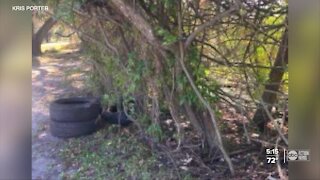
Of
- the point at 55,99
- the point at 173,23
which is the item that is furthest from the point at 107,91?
the point at 173,23

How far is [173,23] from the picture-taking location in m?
2.33

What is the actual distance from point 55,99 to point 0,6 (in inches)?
44.3

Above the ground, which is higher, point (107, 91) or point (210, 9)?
point (210, 9)

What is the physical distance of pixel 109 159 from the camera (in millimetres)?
2582

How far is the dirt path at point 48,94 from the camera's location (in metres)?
1.94

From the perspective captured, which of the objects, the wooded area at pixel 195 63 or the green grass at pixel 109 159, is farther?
the green grass at pixel 109 159

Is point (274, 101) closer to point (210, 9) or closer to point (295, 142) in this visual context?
point (210, 9)

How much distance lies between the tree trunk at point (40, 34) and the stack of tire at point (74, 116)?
0.41m

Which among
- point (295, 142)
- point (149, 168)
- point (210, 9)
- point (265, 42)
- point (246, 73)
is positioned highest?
point (210, 9)

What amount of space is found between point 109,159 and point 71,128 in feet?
0.96
